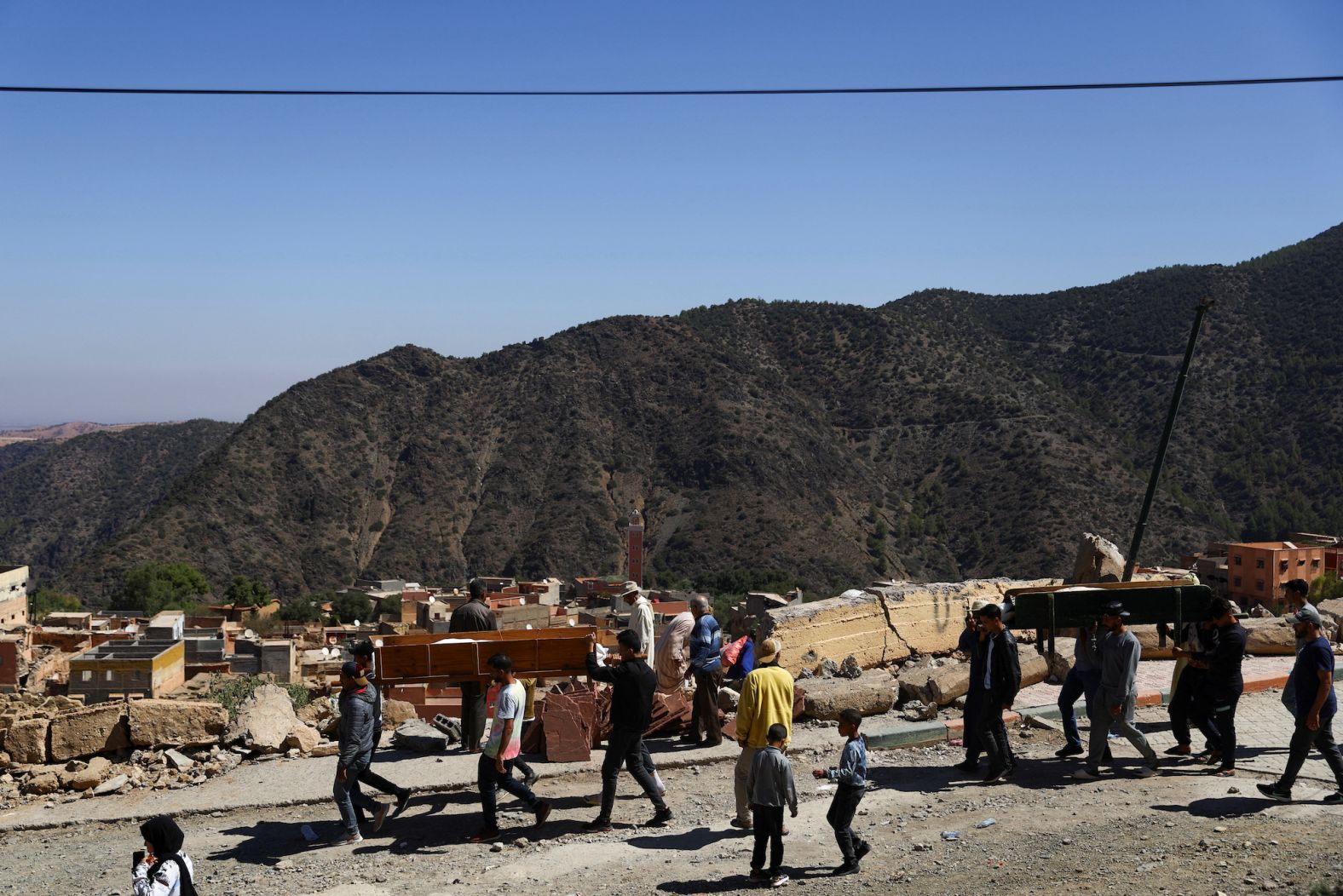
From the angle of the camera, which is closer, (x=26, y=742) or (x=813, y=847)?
(x=813, y=847)

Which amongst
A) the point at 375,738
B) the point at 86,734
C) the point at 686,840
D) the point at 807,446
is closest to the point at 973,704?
the point at 686,840

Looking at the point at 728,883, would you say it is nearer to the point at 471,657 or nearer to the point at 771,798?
the point at 771,798

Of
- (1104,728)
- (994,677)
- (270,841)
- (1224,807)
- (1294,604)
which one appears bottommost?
(270,841)

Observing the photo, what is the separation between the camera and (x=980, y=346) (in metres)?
106

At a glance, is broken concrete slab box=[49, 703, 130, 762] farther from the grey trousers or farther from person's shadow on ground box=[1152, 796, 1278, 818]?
person's shadow on ground box=[1152, 796, 1278, 818]

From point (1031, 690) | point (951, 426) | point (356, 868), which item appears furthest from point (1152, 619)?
point (951, 426)

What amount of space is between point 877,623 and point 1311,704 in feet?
19.9

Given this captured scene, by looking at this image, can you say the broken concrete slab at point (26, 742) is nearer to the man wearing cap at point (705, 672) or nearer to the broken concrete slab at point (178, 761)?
the broken concrete slab at point (178, 761)

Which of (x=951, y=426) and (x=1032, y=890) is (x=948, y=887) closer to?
(x=1032, y=890)

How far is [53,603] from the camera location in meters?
66.3

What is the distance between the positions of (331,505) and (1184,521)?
64.3 meters

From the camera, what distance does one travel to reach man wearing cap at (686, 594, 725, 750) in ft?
31.2

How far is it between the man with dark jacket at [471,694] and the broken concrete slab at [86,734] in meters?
3.00

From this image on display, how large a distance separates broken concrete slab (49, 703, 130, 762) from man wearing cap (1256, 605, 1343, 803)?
366 inches
